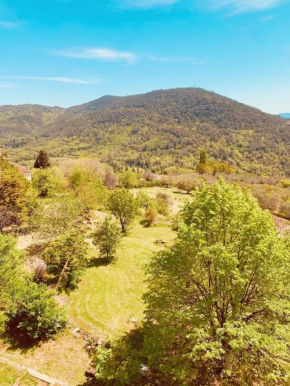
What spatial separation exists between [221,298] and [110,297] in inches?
542

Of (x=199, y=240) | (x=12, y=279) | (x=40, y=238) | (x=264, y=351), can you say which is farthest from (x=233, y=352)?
(x=40, y=238)

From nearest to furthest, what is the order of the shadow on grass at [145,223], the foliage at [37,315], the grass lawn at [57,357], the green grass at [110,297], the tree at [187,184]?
the grass lawn at [57,357] → the foliage at [37,315] → the green grass at [110,297] → the shadow on grass at [145,223] → the tree at [187,184]

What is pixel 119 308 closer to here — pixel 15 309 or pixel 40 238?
pixel 15 309

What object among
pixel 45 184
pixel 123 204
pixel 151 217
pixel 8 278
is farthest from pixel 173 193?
pixel 8 278

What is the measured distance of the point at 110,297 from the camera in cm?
2417

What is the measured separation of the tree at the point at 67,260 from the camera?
24641 mm

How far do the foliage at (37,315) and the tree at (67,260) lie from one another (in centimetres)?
562

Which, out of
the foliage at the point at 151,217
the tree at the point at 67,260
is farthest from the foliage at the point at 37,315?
the foliage at the point at 151,217

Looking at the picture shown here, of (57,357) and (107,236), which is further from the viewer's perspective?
(107,236)

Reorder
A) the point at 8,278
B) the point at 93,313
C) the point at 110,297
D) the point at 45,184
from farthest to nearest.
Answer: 1. the point at 45,184
2. the point at 110,297
3. the point at 93,313
4. the point at 8,278

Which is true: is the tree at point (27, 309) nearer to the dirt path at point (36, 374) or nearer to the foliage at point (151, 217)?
the dirt path at point (36, 374)

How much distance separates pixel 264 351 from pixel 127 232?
33.5 metres

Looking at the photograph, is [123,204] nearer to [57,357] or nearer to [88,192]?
[88,192]

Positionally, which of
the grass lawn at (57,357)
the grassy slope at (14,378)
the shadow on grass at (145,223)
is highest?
the grassy slope at (14,378)
